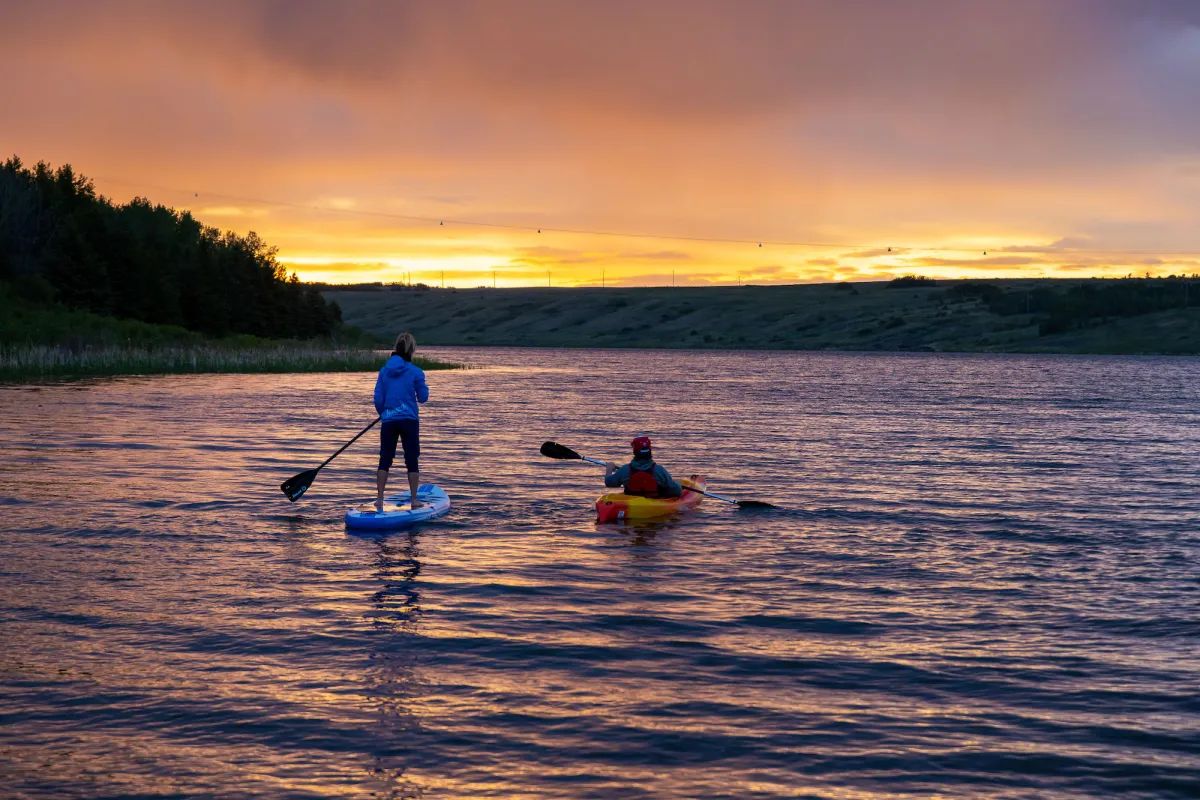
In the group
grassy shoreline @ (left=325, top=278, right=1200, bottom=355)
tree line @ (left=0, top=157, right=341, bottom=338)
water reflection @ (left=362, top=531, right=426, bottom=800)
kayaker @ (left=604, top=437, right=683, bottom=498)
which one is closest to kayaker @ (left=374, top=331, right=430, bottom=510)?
water reflection @ (left=362, top=531, right=426, bottom=800)

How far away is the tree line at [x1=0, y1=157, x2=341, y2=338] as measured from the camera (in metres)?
79.7

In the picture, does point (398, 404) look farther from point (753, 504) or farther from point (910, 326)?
point (910, 326)

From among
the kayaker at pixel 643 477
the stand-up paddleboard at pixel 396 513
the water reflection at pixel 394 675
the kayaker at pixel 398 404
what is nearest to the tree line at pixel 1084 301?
the kayaker at pixel 643 477

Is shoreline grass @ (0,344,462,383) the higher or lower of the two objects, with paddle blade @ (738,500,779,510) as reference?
higher

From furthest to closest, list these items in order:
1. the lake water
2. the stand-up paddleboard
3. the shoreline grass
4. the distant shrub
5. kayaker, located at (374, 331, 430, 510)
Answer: the distant shrub, the shoreline grass, kayaker, located at (374, 331, 430, 510), the stand-up paddleboard, the lake water

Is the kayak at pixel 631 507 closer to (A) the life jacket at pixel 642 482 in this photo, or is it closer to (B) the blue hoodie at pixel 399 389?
(A) the life jacket at pixel 642 482

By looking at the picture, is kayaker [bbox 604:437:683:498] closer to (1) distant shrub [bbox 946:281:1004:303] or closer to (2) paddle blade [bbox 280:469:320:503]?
(2) paddle blade [bbox 280:469:320:503]

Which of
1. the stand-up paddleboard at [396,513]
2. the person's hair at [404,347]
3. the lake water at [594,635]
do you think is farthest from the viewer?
the stand-up paddleboard at [396,513]

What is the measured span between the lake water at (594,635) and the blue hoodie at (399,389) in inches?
68.7

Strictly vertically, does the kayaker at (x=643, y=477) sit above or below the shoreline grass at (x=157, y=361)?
below

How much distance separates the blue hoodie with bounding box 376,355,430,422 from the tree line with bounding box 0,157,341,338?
70309 mm

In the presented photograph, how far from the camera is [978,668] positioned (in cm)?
949

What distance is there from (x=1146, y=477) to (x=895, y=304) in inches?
6082

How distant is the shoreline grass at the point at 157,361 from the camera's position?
5581 centimetres
